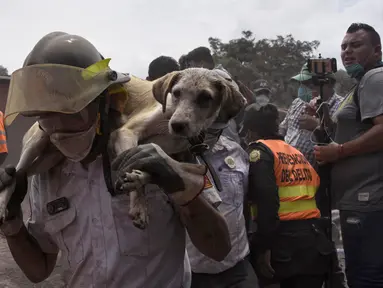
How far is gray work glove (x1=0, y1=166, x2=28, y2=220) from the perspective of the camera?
80.1 inches

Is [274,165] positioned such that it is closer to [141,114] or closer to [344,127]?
[344,127]

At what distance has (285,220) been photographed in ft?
13.2

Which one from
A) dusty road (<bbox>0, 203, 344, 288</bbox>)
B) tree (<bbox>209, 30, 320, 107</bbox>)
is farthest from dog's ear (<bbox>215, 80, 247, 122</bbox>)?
tree (<bbox>209, 30, 320, 107</bbox>)

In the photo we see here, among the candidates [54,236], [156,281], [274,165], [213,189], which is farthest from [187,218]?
[274,165]

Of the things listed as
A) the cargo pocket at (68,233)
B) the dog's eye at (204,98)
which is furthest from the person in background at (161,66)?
the cargo pocket at (68,233)

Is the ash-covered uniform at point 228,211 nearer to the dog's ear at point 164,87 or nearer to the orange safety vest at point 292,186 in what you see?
the orange safety vest at point 292,186

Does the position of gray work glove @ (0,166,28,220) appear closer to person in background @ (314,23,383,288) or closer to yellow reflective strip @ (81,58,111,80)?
yellow reflective strip @ (81,58,111,80)

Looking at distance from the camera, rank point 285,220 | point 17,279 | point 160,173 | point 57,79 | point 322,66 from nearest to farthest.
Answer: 1. point 160,173
2. point 57,79
3. point 285,220
4. point 322,66
5. point 17,279

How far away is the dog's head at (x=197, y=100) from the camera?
2.10m

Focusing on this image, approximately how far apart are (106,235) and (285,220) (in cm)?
223

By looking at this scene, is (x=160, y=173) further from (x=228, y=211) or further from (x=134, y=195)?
(x=228, y=211)

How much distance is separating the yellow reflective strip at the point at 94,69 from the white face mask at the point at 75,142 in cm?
21

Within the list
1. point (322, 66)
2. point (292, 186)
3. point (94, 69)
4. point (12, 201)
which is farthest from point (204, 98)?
point (322, 66)

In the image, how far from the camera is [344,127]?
401cm
